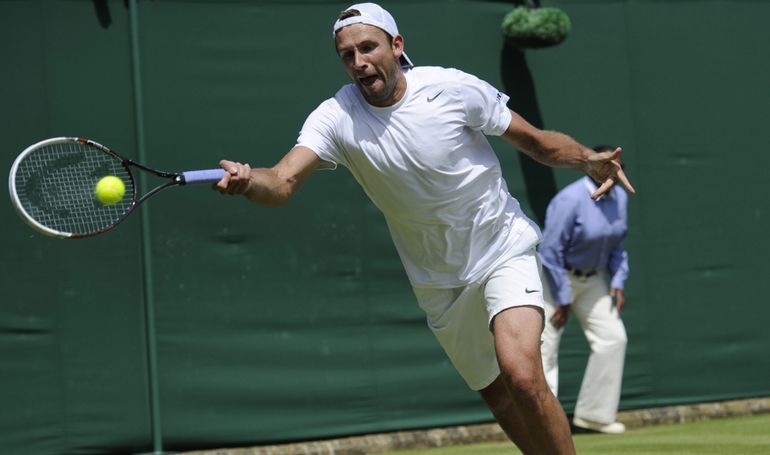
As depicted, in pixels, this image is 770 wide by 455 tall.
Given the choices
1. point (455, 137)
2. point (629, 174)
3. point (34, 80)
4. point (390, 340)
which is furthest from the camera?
point (629, 174)

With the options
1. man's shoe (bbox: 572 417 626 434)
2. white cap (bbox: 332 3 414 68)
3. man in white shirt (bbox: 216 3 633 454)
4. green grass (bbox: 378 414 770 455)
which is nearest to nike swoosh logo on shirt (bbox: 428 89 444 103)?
man in white shirt (bbox: 216 3 633 454)

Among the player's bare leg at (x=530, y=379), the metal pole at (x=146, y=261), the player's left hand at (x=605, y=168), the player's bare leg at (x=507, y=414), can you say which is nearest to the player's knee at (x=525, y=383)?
the player's bare leg at (x=530, y=379)

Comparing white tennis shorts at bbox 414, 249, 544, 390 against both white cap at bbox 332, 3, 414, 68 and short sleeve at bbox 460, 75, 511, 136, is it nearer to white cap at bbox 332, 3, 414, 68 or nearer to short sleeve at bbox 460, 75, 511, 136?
short sleeve at bbox 460, 75, 511, 136

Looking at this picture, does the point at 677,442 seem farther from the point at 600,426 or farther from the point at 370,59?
the point at 370,59

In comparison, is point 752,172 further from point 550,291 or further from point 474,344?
point 474,344

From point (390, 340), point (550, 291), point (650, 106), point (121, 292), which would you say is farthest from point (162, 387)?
point (650, 106)

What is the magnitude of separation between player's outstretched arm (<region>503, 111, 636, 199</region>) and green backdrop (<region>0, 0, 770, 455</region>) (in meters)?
2.62

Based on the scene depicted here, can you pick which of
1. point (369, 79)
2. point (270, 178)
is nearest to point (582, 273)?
point (369, 79)

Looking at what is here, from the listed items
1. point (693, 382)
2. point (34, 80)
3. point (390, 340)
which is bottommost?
point (693, 382)

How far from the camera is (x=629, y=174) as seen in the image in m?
8.15

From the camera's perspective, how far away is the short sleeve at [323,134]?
4711 millimetres

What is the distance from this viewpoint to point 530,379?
178 inches

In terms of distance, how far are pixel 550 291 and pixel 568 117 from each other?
1100mm

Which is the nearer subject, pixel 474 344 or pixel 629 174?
pixel 474 344
